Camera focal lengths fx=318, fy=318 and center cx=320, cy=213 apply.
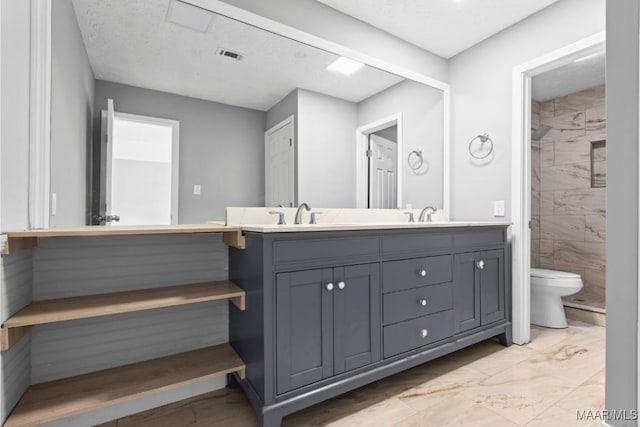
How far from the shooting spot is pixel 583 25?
6.42 feet

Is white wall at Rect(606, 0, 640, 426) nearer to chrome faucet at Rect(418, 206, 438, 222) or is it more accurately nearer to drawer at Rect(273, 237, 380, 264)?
drawer at Rect(273, 237, 380, 264)

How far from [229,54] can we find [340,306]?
1.44m

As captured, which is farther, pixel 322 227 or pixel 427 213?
pixel 427 213

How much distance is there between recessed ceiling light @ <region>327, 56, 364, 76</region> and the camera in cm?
205

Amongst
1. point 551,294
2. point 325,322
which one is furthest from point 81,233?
point 551,294

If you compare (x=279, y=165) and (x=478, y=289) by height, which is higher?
(x=279, y=165)

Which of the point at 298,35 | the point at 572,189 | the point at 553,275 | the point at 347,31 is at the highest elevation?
the point at 347,31

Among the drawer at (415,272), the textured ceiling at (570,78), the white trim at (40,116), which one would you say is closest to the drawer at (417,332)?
the drawer at (415,272)

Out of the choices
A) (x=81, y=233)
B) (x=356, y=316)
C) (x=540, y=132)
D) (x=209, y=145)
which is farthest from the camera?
(x=540, y=132)

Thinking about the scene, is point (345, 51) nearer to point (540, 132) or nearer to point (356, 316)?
point (356, 316)

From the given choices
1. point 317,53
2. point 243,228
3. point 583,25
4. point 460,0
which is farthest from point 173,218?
point 583,25

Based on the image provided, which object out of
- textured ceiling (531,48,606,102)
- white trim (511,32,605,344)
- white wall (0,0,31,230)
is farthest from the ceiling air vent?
textured ceiling (531,48,606,102)

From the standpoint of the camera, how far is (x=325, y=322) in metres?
1.43

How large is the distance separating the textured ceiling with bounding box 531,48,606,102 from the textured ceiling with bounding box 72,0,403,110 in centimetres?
216
